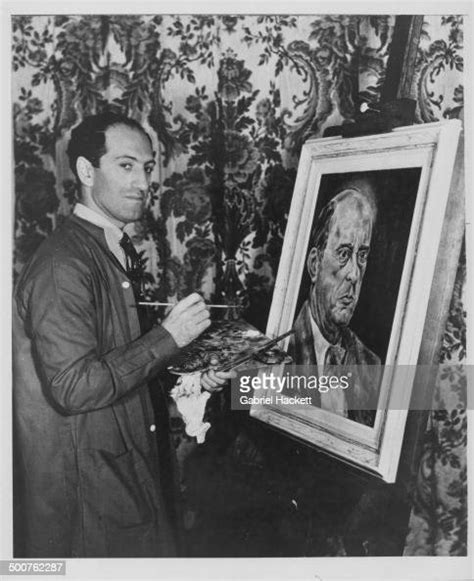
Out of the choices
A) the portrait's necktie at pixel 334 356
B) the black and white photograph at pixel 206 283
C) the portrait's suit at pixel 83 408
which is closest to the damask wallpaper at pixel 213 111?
the black and white photograph at pixel 206 283

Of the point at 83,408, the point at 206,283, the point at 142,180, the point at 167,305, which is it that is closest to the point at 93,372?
the point at 83,408

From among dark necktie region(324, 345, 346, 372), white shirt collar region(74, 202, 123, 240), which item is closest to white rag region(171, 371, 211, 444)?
dark necktie region(324, 345, 346, 372)

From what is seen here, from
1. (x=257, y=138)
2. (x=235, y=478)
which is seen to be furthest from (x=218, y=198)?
(x=235, y=478)

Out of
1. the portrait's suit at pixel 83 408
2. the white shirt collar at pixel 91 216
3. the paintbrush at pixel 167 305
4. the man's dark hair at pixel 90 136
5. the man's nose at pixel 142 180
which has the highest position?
the man's dark hair at pixel 90 136

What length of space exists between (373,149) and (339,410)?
72cm

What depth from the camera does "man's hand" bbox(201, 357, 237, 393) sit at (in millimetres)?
1796

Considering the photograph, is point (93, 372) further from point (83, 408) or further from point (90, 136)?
point (90, 136)

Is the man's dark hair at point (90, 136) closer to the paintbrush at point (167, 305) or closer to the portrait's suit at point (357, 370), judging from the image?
the paintbrush at point (167, 305)

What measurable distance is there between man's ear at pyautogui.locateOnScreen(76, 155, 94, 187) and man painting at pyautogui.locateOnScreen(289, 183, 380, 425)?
0.65 metres

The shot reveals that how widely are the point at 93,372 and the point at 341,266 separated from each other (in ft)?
2.40

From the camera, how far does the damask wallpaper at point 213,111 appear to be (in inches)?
71.0

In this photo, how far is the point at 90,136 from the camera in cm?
180

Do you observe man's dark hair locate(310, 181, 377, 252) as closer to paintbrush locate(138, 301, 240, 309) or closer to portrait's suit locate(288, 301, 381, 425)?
portrait's suit locate(288, 301, 381, 425)
